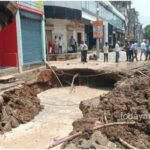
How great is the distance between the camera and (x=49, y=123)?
13430 millimetres

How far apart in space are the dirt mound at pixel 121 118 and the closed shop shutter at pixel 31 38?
27.3 feet

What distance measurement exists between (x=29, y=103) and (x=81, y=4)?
19.8 metres

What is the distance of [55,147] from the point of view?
858 centimetres

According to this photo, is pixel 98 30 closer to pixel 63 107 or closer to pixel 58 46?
pixel 58 46

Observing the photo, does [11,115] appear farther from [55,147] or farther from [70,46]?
[70,46]

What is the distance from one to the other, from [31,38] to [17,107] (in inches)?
285

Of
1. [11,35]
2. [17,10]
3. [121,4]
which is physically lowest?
[11,35]

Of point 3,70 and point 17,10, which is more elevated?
point 17,10

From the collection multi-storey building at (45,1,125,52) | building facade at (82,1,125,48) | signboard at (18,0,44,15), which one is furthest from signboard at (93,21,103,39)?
signboard at (18,0,44,15)

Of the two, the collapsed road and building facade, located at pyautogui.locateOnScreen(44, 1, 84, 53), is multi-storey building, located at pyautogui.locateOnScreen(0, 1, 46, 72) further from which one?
building facade, located at pyautogui.locateOnScreen(44, 1, 84, 53)

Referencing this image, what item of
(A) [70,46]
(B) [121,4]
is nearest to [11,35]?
(A) [70,46]

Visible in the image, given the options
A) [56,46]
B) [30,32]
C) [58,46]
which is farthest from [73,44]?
[30,32]

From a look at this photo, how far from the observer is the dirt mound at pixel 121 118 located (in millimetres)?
8155

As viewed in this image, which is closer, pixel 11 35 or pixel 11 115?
pixel 11 115
